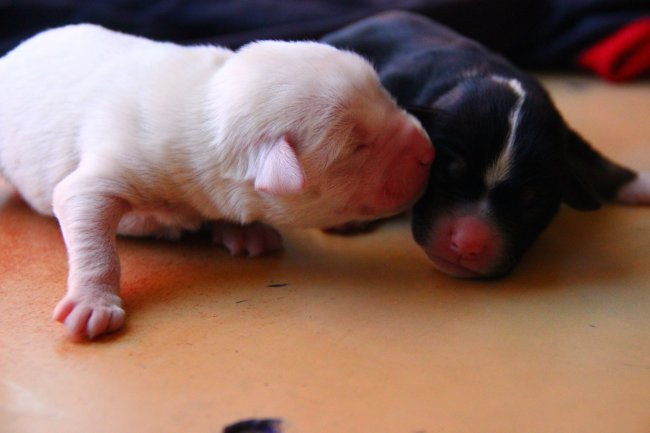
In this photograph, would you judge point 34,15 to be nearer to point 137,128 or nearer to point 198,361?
point 137,128

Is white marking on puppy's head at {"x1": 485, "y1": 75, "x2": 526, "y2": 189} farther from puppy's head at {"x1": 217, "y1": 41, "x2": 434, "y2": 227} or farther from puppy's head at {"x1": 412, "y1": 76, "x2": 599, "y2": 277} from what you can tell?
puppy's head at {"x1": 217, "y1": 41, "x2": 434, "y2": 227}

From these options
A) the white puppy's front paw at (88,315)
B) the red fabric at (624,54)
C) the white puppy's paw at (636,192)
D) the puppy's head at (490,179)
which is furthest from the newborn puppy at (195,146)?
the red fabric at (624,54)

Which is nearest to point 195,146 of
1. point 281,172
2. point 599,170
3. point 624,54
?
point 281,172

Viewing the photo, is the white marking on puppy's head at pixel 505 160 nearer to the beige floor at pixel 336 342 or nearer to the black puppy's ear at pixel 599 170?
the beige floor at pixel 336 342

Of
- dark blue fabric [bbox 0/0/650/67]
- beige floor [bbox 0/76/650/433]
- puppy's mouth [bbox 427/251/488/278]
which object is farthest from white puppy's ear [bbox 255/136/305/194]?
dark blue fabric [bbox 0/0/650/67]

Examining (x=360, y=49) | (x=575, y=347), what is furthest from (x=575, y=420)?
(x=360, y=49)

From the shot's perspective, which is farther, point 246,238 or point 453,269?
point 246,238

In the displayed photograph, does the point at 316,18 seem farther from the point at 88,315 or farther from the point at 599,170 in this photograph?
the point at 88,315
